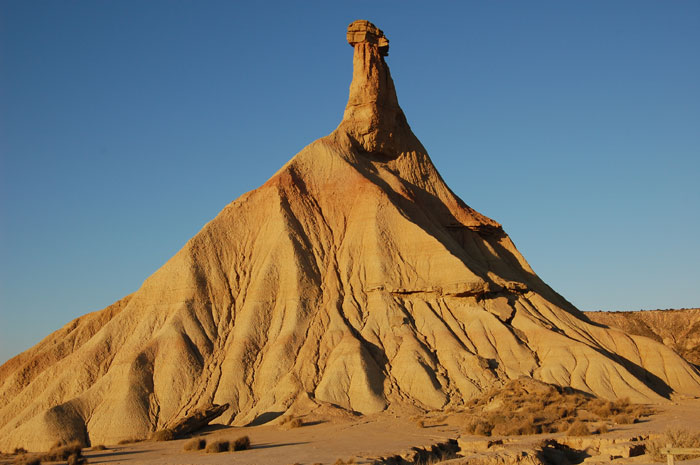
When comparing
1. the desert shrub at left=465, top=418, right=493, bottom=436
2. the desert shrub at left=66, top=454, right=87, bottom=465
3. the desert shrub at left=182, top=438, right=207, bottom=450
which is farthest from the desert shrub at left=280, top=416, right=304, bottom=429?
the desert shrub at left=66, top=454, right=87, bottom=465

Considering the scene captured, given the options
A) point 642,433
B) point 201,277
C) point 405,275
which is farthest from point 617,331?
point 201,277

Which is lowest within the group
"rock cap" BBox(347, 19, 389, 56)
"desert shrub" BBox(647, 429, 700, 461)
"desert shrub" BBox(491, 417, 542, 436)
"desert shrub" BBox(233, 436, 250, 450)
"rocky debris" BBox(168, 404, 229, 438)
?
"desert shrub" BBox(647, 429, 700, 461)

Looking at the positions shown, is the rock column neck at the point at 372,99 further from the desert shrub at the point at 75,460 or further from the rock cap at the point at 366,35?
the desert shrub at the point at 75,460

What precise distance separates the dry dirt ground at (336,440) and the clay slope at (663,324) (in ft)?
162

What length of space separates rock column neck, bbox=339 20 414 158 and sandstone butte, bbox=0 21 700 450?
1861 mm

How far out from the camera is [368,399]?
115ft

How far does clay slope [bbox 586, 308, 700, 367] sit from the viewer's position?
8044cm

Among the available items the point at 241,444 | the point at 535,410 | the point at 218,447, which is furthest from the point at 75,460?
the point at 535,410

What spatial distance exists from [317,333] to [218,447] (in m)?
15.2

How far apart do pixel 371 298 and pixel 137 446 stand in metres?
17.1

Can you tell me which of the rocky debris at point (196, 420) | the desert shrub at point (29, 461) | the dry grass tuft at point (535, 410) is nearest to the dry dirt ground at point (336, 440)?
the rocky debris at point (196, 420)

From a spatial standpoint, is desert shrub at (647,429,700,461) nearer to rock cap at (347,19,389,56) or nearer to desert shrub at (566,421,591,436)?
desert shrub at (566,421,591,436)

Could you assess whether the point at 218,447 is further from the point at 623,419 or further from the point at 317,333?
the point at 623,419

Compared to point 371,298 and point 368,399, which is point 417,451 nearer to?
point 368,399
